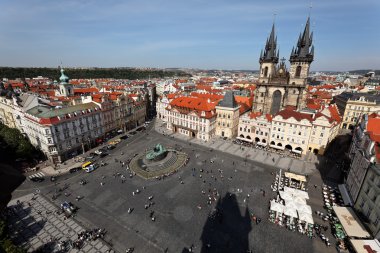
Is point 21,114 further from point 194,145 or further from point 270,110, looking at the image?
point 270,110

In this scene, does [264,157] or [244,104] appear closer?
[264,157]

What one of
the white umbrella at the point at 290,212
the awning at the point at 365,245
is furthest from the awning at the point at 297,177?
the awning at the point at 365,245

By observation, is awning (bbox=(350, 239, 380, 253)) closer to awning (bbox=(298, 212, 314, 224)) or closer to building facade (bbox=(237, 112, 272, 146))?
awning (bbox=(298, 212, 314, 224))

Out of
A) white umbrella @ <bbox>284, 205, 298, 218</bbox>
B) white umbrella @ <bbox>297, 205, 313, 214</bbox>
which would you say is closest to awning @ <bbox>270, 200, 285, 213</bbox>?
white umbrella @ <bbox>284, 205, 298, 218</bbox>

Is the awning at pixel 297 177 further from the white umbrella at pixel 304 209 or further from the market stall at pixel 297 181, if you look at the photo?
the white umbrella at pixel 304 209

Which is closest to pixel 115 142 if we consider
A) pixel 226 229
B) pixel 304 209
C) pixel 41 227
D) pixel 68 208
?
pixel 68 208

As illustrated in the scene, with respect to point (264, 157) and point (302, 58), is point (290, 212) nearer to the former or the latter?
point (264, 157)

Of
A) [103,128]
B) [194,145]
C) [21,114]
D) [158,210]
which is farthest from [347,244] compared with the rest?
[21,114]
